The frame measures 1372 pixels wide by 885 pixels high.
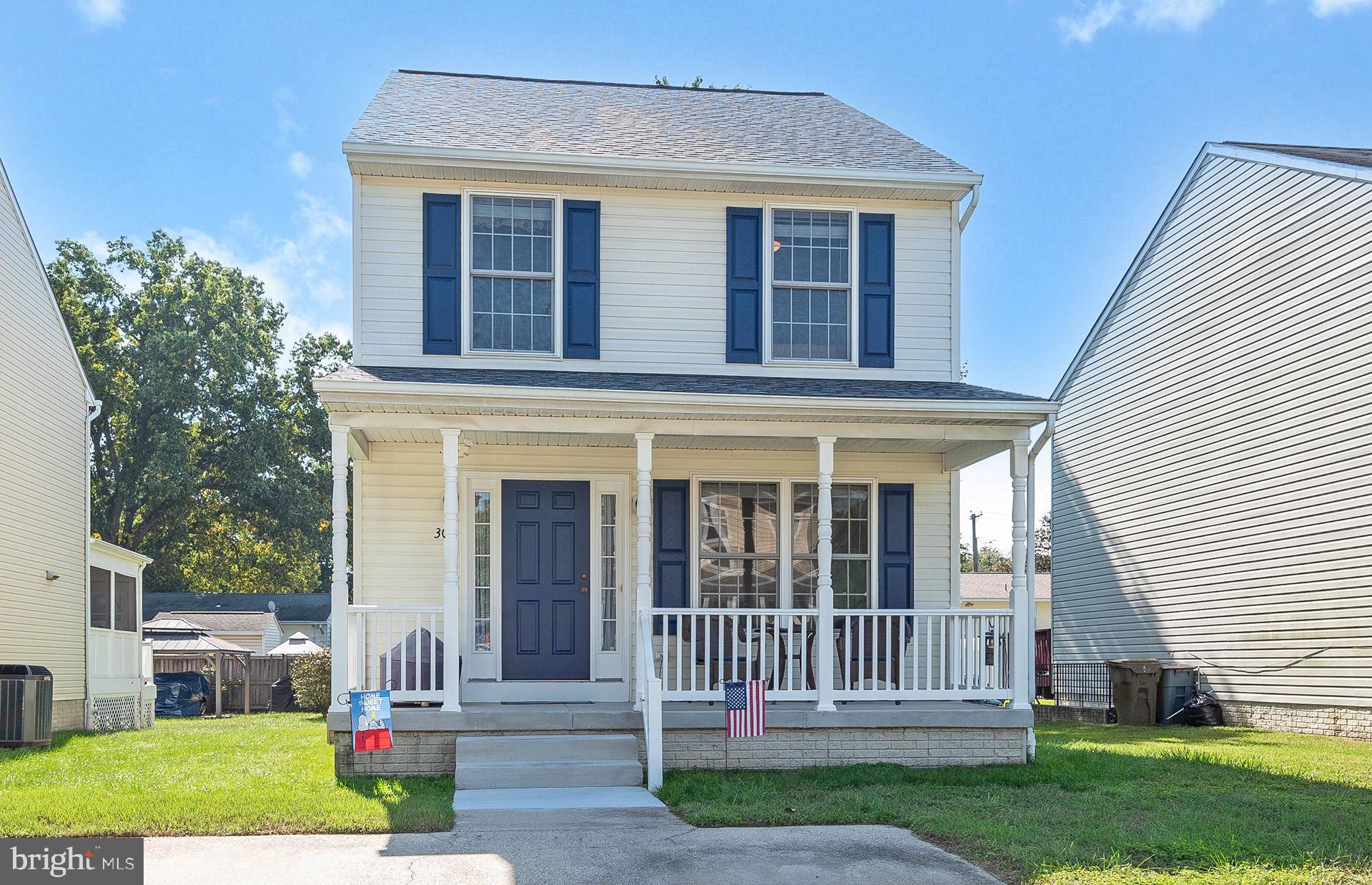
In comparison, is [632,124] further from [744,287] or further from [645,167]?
[744,287]

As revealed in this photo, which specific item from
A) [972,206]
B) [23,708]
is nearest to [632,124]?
[972,206]

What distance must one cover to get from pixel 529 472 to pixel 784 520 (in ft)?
8.29

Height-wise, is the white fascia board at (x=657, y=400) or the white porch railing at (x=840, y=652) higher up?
the white fascia board at (x=657, y=400)

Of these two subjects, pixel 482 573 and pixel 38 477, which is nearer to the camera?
pixel 482 573

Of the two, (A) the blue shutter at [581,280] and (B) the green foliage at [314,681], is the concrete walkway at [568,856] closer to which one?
(A) the blue shutter at [581,280]

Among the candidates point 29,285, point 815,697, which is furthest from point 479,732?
point 29,285

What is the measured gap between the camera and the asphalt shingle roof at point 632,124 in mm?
11258

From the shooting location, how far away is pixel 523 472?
1118 centimetres

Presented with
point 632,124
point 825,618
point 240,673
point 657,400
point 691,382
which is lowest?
point 240,673

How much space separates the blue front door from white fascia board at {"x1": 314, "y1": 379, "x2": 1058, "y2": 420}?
70.6 inches

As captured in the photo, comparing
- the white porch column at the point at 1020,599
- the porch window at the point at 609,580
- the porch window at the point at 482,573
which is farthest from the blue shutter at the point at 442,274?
the white porch column at the point at 1020,599

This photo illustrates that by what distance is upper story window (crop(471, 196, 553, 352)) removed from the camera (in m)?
11.1

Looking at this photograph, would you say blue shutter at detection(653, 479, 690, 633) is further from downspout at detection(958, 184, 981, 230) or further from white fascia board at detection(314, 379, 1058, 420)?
downspout at detection(958, 184, 981, 230)

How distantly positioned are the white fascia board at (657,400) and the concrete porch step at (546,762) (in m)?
2.68
